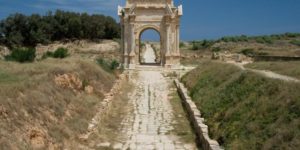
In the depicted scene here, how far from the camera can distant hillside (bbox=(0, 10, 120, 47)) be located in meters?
51.4

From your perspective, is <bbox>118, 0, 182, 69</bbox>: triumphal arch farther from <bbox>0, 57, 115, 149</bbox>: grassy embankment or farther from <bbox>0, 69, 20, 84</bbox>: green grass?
<bbox>0, 69, 20, 84</bbox>: green grass

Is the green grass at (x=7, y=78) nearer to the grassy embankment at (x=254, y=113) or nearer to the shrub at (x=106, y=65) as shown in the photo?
the grassy embankment at (x=254, y=113)

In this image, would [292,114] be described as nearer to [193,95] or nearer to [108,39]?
[193,95]

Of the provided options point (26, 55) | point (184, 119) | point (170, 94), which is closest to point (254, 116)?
point (184, 119)

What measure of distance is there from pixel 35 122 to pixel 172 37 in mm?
20980

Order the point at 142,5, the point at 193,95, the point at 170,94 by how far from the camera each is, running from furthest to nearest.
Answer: the point at 142,5 → the point at 170,94 → the point at 193,95

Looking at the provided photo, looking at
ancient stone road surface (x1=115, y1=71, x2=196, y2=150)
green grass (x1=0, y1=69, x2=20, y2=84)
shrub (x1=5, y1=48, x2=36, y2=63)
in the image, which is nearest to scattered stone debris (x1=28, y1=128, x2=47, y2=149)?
ancient stone road surface (x1=115, y1=71, x2=196, y2=150)

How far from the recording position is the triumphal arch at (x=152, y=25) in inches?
1110

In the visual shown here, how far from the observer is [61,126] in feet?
29.8

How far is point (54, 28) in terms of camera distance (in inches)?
2136

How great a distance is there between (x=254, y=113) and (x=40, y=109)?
518 cm

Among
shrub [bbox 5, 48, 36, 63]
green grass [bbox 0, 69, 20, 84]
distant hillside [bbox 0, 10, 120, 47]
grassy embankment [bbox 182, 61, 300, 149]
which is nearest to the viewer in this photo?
grassy embankment [bbox 182, 61, 300, 149]

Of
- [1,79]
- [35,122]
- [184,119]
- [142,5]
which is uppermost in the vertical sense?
[142,5]

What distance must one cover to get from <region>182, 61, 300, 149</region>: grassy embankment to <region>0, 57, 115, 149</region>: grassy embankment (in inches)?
144
